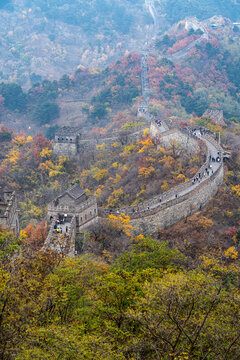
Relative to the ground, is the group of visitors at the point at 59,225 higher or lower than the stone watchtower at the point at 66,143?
higher

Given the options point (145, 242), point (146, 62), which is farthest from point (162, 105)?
point (145, 242)

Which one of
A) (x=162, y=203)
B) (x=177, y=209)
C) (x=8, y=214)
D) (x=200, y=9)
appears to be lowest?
(x=200, y=9)

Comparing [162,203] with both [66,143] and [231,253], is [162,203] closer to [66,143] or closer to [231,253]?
[231,253]

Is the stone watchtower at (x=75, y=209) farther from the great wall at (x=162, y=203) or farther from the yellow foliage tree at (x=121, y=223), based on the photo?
the yellow foliage tree at (x=121, y=223)

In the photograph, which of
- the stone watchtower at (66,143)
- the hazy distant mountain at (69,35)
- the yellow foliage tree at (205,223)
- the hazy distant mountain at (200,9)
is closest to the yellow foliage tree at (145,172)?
the yellow foliage tree at (205,223)

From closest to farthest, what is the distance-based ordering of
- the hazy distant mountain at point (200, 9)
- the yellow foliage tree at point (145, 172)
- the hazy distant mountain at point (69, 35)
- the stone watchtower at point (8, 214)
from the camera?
the stone watchtower at point (8, 214) → the yellow foliage tree at point (145, 172) → the hazy distant mountain at point (69, 35) → the hazy distant mountain at point (200, 9)

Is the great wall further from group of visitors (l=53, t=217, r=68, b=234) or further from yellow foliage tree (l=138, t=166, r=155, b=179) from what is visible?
yellow foliage tree (l=138, t=166, r=155, b=179)

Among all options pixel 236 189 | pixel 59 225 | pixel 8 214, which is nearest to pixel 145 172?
pixel 236 189
